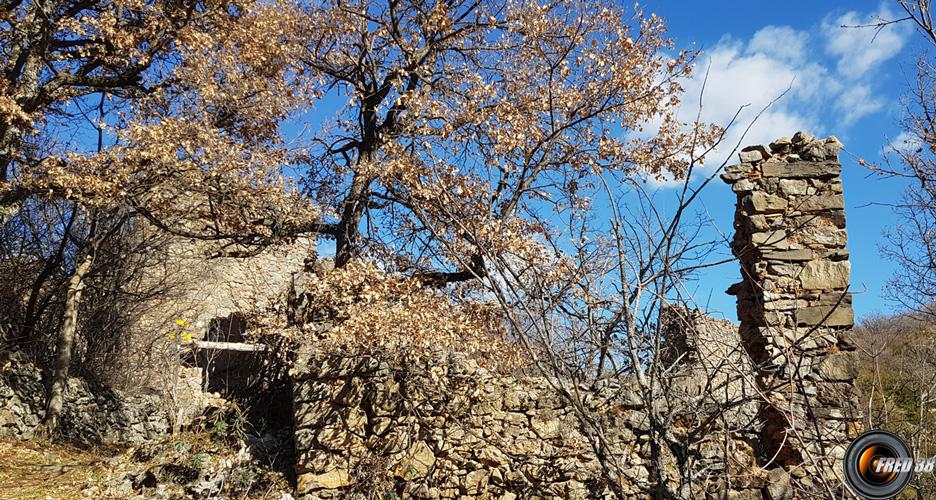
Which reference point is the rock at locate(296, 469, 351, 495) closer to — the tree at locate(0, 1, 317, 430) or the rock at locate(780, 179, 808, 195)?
the tree at locate(0, 1, 317, 430)

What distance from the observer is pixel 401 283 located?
26.5ft

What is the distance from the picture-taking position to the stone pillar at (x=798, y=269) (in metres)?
6.41

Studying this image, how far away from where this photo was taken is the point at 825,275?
21.9 feet

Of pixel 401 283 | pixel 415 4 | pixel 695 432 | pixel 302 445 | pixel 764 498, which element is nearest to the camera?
pixel 695 432

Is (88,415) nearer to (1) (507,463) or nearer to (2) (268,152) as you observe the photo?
(2) (268,152)

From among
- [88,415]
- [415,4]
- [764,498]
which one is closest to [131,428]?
[88,415]

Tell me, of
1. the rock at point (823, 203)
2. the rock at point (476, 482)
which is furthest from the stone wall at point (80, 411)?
the rock at point (823, 203)

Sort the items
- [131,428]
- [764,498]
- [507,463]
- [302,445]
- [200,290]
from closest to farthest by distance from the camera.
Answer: [764,498] < [507,463] < [302,445] < [131,428] < [200,290]

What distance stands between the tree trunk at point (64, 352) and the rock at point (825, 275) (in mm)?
10556

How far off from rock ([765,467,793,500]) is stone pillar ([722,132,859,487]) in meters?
0.18

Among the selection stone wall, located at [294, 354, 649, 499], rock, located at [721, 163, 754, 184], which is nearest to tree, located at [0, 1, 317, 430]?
stone wall, located at [294, 354, 649, 499]

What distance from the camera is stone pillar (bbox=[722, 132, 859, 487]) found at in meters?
6.41

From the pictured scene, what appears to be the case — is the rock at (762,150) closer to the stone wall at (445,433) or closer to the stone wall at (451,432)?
the stone wall at (451,432)

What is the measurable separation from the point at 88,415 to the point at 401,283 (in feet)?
21.2
